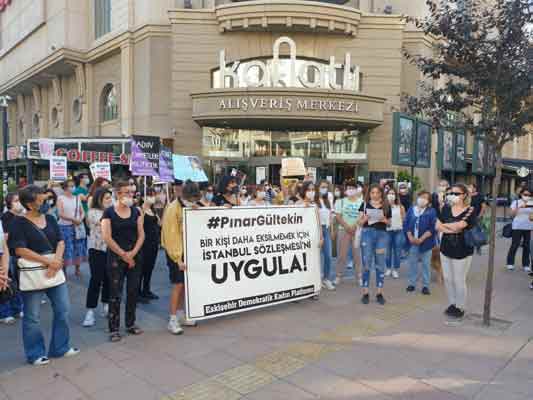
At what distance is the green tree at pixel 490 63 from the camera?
5.11 m

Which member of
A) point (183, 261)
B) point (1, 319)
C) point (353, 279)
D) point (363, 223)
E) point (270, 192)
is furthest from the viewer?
point (270, 192)

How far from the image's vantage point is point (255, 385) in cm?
365

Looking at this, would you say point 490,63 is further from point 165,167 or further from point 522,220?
point 165,167

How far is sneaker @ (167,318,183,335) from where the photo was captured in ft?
15.7

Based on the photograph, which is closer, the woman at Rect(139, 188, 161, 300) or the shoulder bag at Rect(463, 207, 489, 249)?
the shoulder bag at Rect(463, 207, 489, 249)

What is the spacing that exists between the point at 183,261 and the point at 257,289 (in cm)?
115

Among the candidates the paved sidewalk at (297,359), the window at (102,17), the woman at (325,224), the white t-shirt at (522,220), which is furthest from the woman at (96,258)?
the window at (102,17)

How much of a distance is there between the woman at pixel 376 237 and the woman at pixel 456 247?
0.83m

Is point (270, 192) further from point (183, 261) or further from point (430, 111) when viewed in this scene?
point (183, 261)

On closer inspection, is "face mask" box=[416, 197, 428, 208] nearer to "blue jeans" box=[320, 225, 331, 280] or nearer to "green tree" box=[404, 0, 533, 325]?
"green tree" box=[404, 0, 533, 325]

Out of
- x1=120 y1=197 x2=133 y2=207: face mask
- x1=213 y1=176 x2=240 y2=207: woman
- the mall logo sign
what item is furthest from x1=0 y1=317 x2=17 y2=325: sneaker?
the mall logo sign

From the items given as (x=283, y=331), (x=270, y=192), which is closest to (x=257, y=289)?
(x=283, y=331)

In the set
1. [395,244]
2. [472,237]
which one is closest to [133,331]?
[472,237]

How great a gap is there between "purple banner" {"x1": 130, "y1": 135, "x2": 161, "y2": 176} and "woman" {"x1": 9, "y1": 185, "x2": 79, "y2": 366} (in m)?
5.45
